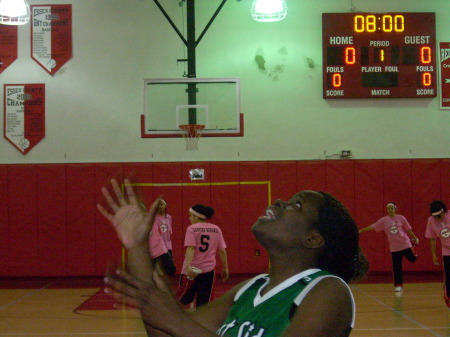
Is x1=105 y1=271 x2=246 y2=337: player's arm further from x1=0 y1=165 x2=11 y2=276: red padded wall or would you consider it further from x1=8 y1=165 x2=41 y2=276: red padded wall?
x1=0 y1=165 x2=11 y2=276: red padded wall

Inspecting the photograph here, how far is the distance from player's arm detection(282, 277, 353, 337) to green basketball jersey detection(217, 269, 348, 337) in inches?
2.4

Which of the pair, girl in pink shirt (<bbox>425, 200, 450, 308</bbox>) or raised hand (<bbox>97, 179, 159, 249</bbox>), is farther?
girl in pink shirt (<bbox>425, 200, 450, 308</bbox>)

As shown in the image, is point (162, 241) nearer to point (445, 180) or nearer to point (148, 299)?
point (148, 299)

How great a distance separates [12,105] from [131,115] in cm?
299

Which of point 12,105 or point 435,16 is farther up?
point 435,16

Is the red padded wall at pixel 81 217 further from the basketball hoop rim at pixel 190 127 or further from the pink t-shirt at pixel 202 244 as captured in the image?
the pink t-shirt at pixel 202 244

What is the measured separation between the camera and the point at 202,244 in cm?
862

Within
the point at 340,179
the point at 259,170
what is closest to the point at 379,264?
the point at 340,179

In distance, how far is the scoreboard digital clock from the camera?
48.1 feet

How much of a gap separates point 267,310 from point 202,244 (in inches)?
252

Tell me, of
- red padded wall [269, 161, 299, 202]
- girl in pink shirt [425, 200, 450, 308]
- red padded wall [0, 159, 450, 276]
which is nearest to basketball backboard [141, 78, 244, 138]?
red padded wall [0, 159, 450, 276]

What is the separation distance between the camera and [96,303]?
12164 millimetres

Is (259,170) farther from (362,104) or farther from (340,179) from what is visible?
(362,104)

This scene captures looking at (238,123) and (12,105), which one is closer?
(238,123)
